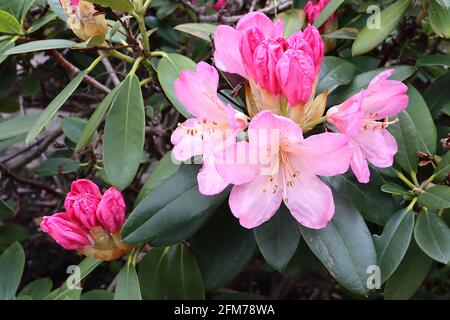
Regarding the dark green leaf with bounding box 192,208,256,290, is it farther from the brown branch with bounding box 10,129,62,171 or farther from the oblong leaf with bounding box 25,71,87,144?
the brown branch with bounding box 10,129,62,171

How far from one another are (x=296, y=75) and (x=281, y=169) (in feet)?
0.56

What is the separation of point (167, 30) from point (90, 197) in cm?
79

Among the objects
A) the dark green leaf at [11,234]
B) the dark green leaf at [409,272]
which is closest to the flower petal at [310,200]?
the dark green leaf at [409,272]

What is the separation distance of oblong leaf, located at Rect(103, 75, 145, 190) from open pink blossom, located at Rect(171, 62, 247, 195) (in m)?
0.10

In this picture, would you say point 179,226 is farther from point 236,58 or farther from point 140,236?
point 236,58

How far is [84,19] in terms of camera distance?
1029mm

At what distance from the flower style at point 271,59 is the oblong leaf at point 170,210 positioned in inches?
7.6

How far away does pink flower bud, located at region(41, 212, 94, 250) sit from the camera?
98 centimetres

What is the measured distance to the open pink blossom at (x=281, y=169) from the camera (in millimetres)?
784

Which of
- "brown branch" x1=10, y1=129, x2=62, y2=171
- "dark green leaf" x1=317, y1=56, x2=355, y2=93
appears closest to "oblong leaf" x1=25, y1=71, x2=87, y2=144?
"dark green leaf" x1=317, y1=56, x2=355, y2=93

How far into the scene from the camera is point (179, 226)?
3.16 ft

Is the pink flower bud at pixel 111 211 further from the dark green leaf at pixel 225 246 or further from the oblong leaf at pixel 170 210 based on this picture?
the dark green leaf at pixel 225 246

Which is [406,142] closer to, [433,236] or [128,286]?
[433,236]
